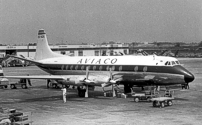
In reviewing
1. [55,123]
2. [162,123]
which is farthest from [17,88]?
[162,123]

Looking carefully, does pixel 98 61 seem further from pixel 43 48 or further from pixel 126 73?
pixel 43 48

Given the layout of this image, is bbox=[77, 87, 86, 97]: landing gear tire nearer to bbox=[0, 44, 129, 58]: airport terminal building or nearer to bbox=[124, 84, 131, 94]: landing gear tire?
bbox=[124, 84, 131, 94]: landing gear tire

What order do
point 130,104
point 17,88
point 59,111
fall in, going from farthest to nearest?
point 17,88, point 130,104, point 59,111

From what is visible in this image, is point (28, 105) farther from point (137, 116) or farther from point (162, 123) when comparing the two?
point (162, 123)

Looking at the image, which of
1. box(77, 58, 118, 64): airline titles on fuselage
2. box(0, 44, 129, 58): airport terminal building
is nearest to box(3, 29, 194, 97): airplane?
box(77, 58, 118, 64): airline titles on fuselage

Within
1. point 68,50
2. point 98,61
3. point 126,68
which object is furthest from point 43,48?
point 68,50

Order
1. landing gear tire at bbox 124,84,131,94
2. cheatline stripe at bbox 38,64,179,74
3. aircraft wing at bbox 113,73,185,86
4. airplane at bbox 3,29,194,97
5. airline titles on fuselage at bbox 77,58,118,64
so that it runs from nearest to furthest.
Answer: aircraft wing at bbox 113,73,185,86
airplane at bbox 3,29,194,97
cheatline stripe at bbox 38,64,179,74
landing gear tire at bbox 124,84,131,94
airline titles on fuselage at bbox 77,58,118,64

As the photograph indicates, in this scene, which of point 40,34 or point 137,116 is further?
point 40,34

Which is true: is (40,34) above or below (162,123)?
above

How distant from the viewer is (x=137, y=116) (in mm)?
17750

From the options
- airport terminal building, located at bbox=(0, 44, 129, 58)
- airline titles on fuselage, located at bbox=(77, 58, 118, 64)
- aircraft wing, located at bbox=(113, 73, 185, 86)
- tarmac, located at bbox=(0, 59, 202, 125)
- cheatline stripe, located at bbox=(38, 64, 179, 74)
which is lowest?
tarmac, located at bbox=(0, 59, 202, 125)

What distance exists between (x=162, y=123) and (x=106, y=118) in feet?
10.8

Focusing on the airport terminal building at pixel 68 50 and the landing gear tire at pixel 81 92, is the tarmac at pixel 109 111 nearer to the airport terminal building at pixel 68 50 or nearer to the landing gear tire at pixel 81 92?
the landing gear tire at pixel 81 92

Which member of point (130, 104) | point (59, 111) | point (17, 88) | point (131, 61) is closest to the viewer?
point (59, 111)
